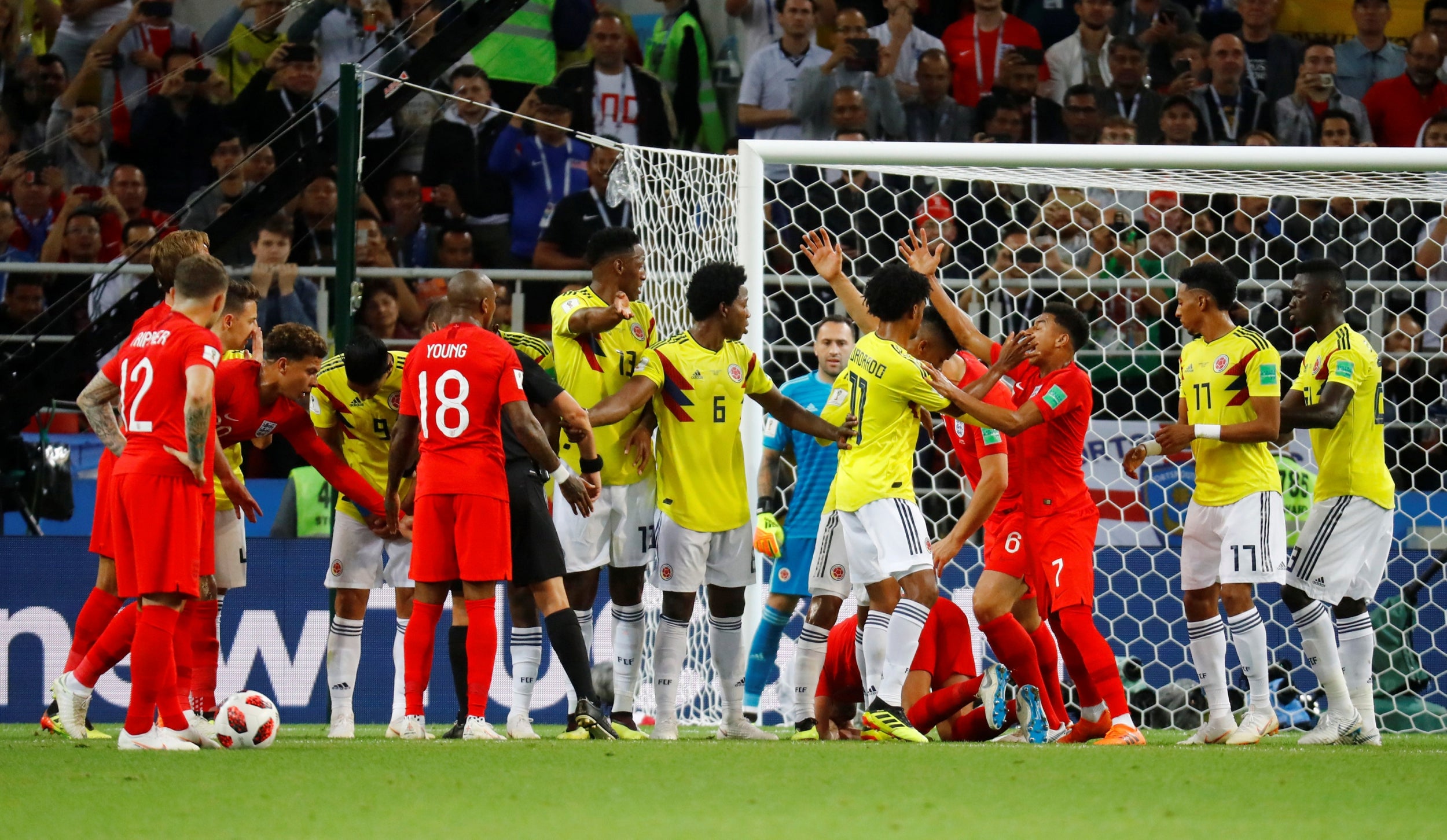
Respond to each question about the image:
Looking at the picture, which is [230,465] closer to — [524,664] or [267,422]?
[267,422]

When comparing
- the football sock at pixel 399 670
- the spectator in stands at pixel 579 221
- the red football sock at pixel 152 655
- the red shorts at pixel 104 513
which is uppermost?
the spectator in stands at pixel 579 221

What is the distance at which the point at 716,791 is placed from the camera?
515 cm

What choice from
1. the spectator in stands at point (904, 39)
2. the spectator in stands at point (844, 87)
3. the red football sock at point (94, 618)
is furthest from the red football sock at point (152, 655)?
the spectator in stands at point (904, 39)

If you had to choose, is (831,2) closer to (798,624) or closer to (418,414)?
(798,624)

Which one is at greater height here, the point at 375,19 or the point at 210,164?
the point at 375,19

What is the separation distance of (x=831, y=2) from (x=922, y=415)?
6.71 metres

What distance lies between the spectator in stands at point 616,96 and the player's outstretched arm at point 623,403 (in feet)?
18.3

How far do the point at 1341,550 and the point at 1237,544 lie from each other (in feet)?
1.79

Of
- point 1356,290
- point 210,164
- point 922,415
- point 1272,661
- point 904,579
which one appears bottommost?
point 1272,661

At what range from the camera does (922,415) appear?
25.0 ft

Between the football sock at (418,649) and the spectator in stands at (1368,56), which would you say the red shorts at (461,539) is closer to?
the football sock at (418,649)

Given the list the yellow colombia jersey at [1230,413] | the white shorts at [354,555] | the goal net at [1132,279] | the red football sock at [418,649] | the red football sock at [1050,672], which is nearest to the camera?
the red football sock at [418,649]

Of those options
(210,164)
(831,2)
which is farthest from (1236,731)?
(210,164)

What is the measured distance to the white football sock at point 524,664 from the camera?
24.2 ft
